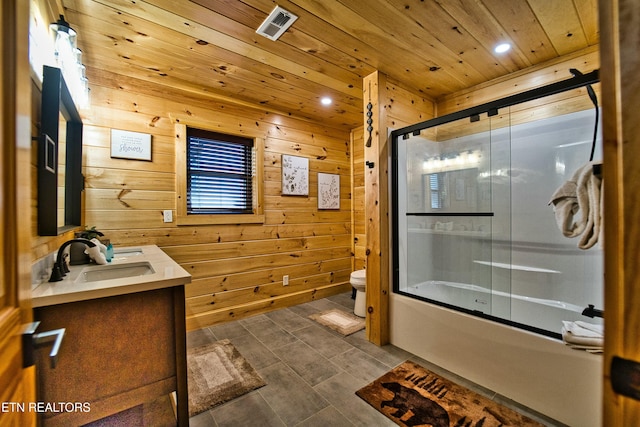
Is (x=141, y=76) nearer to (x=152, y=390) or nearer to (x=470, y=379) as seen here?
(x=152, y=390)

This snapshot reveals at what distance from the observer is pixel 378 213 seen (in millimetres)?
2400

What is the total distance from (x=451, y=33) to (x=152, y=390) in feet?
9.18

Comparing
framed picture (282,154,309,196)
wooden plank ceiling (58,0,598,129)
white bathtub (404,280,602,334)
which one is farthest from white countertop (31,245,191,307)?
framed picture (282,154,309,196)

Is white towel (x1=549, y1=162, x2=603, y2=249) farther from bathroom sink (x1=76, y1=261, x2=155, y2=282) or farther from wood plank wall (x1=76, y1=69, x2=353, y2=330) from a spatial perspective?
wood plank wall (x1=76, y1=69, x2=353, y2=330)

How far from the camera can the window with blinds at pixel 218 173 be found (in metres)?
2.83

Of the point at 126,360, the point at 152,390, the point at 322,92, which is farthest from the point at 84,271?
the point at 322,92

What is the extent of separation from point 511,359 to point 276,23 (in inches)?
104

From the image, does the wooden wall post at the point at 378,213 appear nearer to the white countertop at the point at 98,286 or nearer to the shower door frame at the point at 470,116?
the shower door frame at the point at 470,116

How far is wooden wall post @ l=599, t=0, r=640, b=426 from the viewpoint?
1.20ft

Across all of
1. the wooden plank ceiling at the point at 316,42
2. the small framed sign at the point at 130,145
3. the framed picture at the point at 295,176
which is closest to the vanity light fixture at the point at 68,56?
the wooden plank ceiling at the point at 316,42

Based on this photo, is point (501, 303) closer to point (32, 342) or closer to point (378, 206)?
point (378, 206)

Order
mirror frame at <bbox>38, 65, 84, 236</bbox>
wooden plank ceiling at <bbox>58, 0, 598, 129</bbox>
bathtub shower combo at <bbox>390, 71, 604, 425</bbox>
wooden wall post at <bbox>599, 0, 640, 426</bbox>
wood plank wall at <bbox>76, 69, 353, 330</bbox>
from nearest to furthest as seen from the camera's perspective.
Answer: wooden wall post at <bbox>599, 0, 640, 426</bbox> < mirror frame at <bbox>38, 65, 84, 236</bbox> < wooden plank ceiling at <bbox>58, 0, 598, 129</bbox> < bathtub shower combo at <bbox>390, 71, 604, 425</bbox> < wood plank wall at <bbox>76, 69, 353, 330</bbox>

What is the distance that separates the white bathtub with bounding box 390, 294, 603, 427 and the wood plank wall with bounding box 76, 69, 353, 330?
1.64m

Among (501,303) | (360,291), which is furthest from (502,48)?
(360,291)
